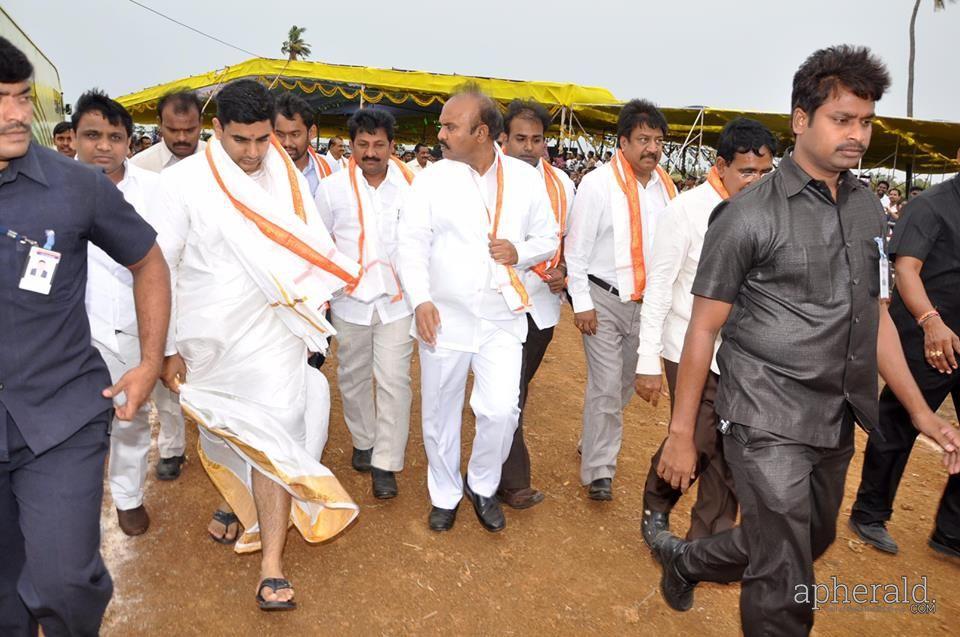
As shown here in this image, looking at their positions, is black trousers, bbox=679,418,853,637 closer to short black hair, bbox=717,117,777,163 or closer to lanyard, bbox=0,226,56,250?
short black hair, bbox=717,117,777,163

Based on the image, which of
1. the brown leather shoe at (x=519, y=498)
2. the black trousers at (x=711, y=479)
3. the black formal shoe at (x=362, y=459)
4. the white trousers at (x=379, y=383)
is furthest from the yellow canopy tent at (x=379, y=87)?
the black trousers at (x=711, y=479)

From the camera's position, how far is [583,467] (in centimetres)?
504

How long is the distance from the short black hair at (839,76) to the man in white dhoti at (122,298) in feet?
10.6

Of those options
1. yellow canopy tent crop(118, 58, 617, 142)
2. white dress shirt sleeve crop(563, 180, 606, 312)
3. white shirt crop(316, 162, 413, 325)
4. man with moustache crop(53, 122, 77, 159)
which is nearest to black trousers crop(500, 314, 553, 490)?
white dress shirt sleeve crop(563, 180, 606, 312)

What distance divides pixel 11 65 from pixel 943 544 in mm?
5093

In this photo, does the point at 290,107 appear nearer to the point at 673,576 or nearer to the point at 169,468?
the point at 169,468

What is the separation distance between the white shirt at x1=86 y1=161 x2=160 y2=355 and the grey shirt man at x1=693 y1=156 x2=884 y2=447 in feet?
9.10

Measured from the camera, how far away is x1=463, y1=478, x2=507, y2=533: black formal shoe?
4.46m

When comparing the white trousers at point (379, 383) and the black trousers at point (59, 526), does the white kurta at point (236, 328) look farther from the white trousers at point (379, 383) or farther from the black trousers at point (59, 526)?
the white trousers at point (379, 383)

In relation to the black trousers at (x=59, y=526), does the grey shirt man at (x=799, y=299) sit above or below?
above

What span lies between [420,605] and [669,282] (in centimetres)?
208

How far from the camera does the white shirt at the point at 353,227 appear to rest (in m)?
5.05

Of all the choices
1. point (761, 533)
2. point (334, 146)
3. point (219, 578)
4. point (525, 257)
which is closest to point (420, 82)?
point (334, 146)

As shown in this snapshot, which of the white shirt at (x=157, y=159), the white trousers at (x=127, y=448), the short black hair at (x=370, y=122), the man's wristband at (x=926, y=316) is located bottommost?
the white trousers at (x=127, y=448)
